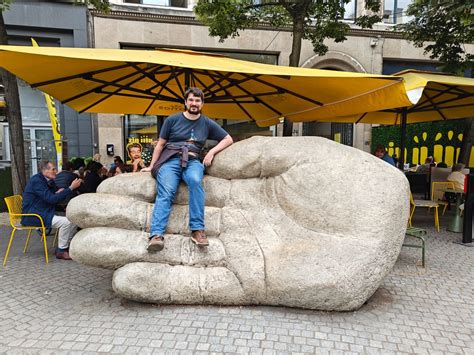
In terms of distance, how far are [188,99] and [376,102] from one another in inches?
111

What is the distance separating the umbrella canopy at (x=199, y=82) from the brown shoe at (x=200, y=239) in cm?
186

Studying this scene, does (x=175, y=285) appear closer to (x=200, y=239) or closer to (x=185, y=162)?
(x=200, y=239)

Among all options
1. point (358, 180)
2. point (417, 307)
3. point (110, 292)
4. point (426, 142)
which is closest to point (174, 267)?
point (110, 292)

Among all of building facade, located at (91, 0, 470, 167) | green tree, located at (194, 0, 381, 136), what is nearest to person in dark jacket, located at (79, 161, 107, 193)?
green tree, located at (194, 0, 381, 136)

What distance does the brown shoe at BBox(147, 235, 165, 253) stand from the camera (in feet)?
11.8

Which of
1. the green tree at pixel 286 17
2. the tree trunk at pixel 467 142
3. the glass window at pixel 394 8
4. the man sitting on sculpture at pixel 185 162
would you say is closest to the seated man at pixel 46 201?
the man sitting on sculpture at pixel 185 162

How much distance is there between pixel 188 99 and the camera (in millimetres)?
3994

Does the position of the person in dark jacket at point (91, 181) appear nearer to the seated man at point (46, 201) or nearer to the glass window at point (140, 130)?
the seated man at point (46, 201)

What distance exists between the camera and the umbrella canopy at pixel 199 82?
13.4 feet

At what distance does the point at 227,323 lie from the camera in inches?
135

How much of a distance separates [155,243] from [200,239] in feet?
1.51

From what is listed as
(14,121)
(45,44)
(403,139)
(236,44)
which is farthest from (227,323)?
(45,44)

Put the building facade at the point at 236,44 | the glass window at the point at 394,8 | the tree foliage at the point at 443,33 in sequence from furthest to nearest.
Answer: the glass window at the point at 394,8 → the building facade at the point at 236,44 → the tree foliage at the point at 443,33

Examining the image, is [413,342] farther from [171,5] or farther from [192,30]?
[171,5]
